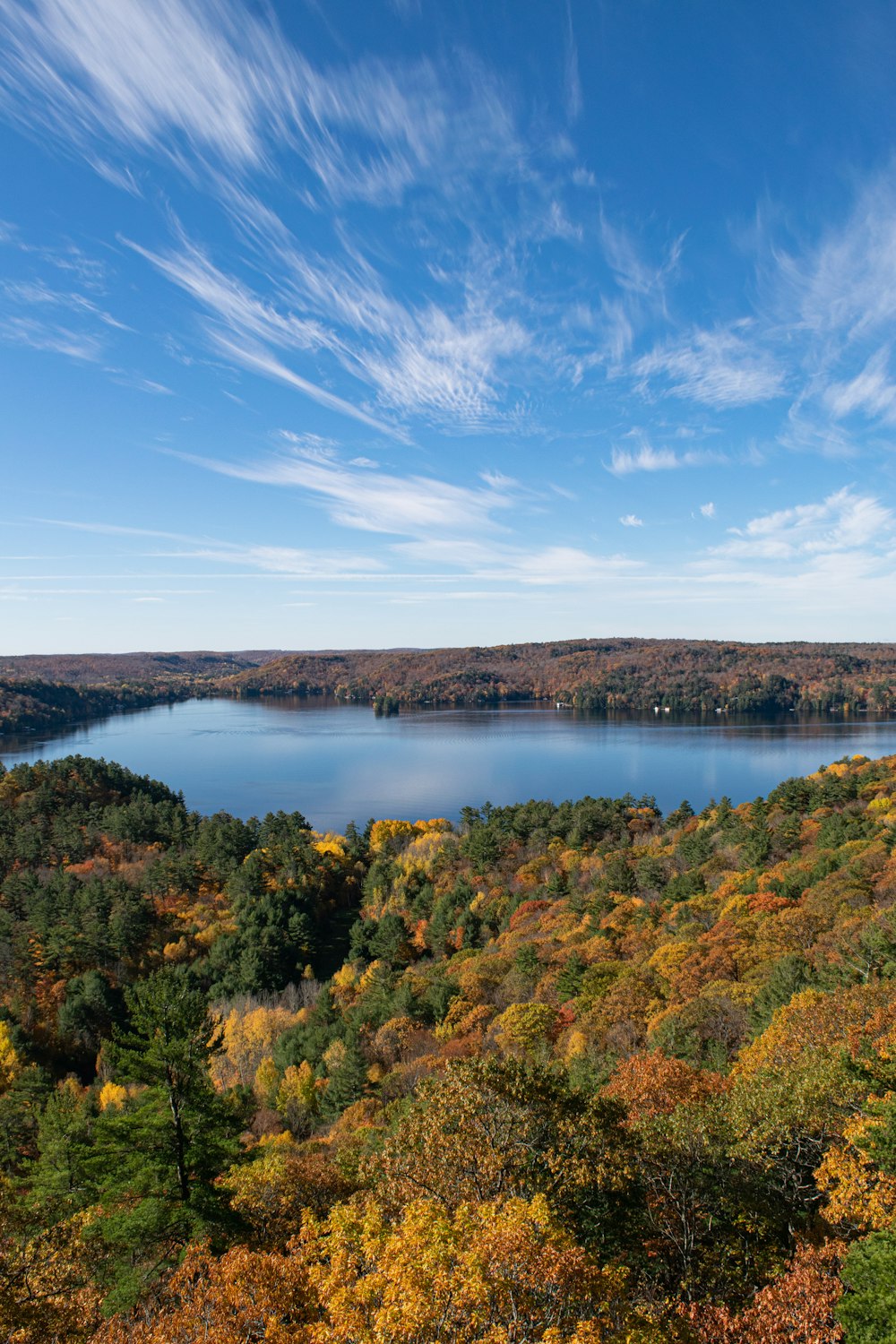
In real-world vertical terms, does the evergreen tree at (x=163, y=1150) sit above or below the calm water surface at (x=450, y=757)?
above

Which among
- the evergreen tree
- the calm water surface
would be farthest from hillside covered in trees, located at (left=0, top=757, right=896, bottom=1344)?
the calm water surface

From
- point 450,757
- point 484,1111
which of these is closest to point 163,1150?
point 484,1111

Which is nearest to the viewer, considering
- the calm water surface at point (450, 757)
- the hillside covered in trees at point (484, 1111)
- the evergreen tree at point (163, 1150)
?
the hillside covered in trees at point (484, 1111)

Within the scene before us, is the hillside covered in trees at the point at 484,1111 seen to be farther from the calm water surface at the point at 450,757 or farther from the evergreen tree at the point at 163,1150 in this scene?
the calm water surface at the point at 450,757

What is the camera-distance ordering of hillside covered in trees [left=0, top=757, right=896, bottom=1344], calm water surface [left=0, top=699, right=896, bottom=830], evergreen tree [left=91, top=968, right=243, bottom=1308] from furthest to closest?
calm water surface [left=0, top=699, right=896, bottom=830] → evergreen tree [left=91, top=968, right=243, bottom=1308] → hillside covered in trees [left=0, top=757, right=896, bottom=1344]

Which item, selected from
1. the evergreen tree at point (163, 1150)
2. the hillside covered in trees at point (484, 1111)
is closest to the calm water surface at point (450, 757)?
the hillside covered in trees at point (484, 1111)

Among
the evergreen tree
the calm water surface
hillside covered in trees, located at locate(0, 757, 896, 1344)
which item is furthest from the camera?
the calm water surface

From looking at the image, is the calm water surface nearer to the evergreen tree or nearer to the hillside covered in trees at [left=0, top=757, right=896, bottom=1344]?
the hillside covered in trees at [left=0, top=757, right=896, bottom=1344]
